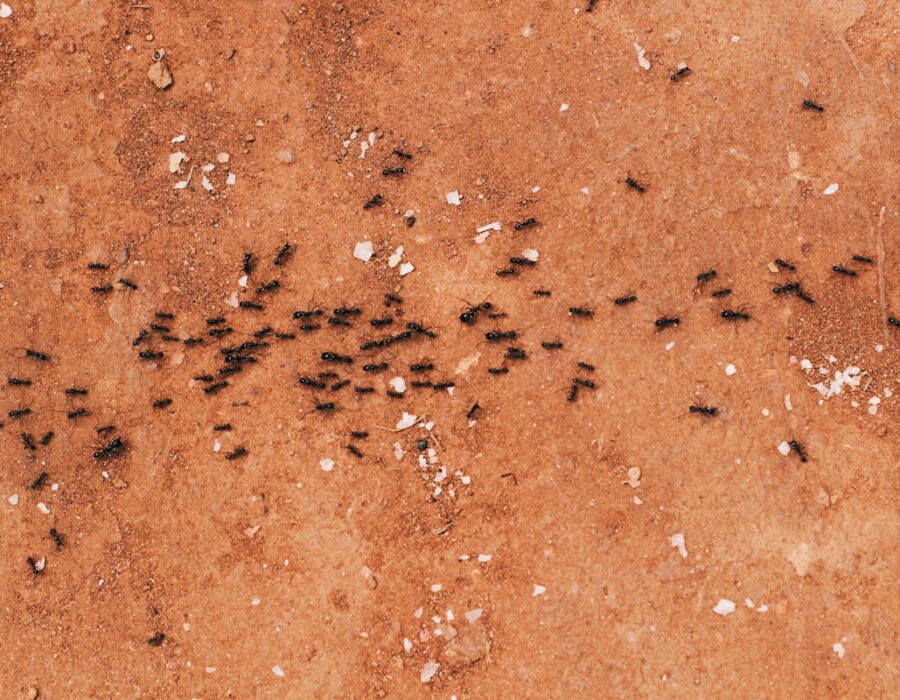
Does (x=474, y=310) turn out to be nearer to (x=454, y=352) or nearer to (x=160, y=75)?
(x=454, y=352)

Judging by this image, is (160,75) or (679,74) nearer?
(679,74)

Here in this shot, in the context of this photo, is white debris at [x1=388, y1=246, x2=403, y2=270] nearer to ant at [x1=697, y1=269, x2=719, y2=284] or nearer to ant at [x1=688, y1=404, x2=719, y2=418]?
ant at [x1=697, y1=269, x2=719, y2=284]

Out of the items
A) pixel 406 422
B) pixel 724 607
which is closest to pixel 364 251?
pixel 406 422

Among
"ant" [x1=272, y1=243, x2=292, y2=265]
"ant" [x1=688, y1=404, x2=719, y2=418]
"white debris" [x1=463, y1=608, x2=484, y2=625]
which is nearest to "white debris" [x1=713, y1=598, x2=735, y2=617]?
"ant" [x1=688, y1=404, x2=719, y2=418]

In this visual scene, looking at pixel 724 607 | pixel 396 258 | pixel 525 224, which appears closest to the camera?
pixel 724 607

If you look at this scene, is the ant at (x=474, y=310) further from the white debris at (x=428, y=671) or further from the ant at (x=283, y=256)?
the white debris at (x=428, y=671)

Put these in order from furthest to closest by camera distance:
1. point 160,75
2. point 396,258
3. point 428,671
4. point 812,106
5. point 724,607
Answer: point 160,75
point 396,258
point 812,106
point 428,671
point 724,607
